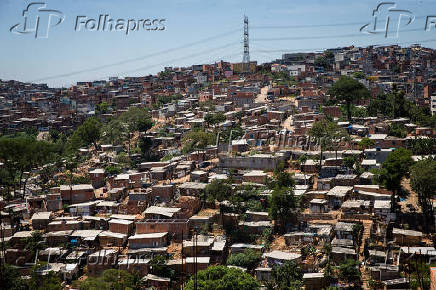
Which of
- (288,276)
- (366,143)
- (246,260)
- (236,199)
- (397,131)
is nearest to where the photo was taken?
(288,276)

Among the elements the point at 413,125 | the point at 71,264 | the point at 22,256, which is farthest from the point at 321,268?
the point at 413,125

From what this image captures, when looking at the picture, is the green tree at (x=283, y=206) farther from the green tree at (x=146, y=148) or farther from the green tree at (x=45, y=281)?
the green tree at (x=146, y=148)

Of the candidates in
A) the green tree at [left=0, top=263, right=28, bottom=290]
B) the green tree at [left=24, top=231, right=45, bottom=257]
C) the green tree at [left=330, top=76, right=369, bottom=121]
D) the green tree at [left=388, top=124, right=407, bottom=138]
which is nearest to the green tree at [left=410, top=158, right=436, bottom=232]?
the green tree at [left=388, top=124, right=407, bottom=138]

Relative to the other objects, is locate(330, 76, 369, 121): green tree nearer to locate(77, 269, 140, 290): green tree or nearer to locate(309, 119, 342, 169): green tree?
locate(309, 119, 342, 169): green tree

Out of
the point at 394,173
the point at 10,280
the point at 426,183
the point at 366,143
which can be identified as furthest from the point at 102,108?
the point at 426,183

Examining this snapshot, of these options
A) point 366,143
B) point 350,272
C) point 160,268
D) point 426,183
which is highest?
point 366,143

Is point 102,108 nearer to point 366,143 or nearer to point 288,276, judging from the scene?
point 366,143

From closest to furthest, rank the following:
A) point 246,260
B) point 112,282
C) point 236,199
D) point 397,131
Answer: point 112,282
point 246,260
point 236,199
point 397,131

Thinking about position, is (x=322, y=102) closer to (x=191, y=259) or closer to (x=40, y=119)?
(x=191, y=259)
